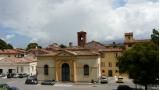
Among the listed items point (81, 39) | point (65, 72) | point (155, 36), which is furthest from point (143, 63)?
point (81, 39)

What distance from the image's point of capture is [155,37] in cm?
4841

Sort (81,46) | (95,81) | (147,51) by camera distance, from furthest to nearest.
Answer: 1. (81,46)
2. (95,81)
3. (147,51)

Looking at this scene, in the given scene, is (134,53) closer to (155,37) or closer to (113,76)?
(155,37)

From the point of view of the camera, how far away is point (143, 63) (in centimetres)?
4709

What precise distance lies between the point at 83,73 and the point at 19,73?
22.0m

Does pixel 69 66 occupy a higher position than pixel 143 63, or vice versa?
pixel 69 66

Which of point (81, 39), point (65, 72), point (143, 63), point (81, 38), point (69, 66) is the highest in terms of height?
point (81, 38)

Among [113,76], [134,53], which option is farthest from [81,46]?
[134,53]

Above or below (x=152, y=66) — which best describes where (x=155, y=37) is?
above

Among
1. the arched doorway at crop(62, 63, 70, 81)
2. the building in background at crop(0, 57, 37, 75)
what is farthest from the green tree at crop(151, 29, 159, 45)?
the building in background at crop(0, 57, 37, 75)

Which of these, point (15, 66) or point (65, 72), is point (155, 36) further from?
point (15, 66)

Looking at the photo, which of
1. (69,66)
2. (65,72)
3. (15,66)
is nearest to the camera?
(69,66)

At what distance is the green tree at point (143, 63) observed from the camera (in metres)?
46.3

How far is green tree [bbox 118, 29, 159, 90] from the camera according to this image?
1823 inches
